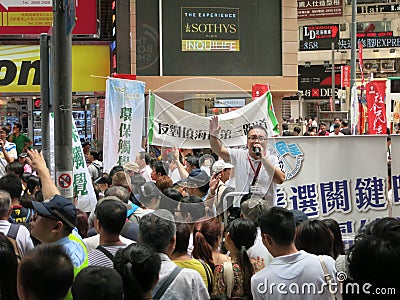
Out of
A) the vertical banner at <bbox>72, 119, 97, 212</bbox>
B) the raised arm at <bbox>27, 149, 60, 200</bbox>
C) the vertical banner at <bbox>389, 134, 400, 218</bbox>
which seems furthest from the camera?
the vertical banner at <bbox>72, 119, 97, 212</bbox>

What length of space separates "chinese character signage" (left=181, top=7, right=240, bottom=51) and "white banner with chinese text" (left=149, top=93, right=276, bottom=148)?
1129 centimetres

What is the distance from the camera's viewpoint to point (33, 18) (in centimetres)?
1684

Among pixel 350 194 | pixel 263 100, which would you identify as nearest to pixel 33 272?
pixel 350 194

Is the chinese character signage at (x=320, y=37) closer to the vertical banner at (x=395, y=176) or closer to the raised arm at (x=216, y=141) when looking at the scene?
the vertical banner at (x=395, y=176)

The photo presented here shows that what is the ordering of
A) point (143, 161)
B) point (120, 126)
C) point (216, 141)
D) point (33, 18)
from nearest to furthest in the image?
1. point (216, 141)
2. point (143, 161)
3. point (120, 126)
4. point (33, 18)

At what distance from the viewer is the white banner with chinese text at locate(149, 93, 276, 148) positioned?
6207mm

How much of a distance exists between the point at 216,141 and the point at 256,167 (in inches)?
26.7

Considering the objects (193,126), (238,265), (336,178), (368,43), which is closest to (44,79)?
(193,126)

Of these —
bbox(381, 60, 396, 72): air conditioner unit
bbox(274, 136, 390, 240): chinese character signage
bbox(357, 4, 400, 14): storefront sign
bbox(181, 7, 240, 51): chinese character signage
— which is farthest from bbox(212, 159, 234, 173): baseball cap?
bbox(381, 60, 396, 72): air conditioner unit

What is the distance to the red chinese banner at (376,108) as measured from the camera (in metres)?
15.8

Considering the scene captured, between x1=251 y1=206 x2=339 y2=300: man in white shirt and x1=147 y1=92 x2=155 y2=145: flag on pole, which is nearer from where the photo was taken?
x1=251 y1=206 x2=339 y2=300: man in white shirt

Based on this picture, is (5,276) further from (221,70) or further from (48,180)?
(221,70)

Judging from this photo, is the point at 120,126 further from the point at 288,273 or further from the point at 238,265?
the point at 288,273

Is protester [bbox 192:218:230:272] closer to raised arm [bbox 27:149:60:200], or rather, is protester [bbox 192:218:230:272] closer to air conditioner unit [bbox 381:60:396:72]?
raised arm [bbox 27:149:60:200]
